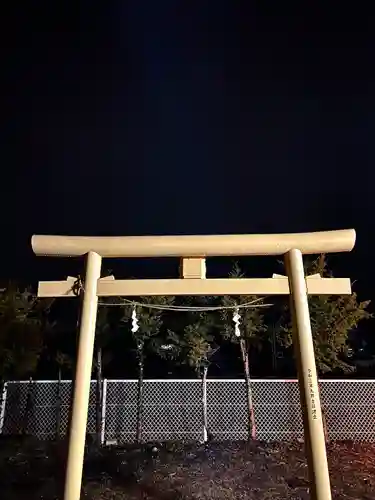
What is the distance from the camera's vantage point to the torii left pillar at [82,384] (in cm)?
409

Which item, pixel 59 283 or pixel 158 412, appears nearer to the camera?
pixel 59 283

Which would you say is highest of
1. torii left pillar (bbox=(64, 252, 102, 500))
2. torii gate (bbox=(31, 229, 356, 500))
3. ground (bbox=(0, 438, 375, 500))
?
torii gate (bbox=(31, 229, 356, 500))

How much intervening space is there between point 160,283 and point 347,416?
7092 mm

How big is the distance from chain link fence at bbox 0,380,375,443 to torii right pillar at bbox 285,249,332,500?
6130 millimetres

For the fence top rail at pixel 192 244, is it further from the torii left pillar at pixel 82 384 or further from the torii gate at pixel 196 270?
the torii left pillar at pixel 82 384

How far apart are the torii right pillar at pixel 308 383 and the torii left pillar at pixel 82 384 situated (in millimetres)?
1985

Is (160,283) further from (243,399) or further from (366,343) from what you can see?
(366,343)

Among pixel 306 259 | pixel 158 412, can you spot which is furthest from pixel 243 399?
pixel 306 259

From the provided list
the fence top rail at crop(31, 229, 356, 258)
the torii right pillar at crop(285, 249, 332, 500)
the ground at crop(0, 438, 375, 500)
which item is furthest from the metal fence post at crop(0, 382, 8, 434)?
the torii right pillar at crop(285, 249, 332, 500)

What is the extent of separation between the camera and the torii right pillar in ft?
13.1

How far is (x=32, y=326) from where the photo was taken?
37.8 feet

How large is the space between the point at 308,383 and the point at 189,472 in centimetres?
399

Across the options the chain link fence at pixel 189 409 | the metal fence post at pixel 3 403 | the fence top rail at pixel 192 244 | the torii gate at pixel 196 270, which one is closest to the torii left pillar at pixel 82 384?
the torii gate at pixel 196 270

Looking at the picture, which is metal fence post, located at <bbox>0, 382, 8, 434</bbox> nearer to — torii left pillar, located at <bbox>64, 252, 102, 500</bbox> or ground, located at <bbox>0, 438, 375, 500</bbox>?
ground, located at <bbox>0, 438, 375, 500</bbox>
